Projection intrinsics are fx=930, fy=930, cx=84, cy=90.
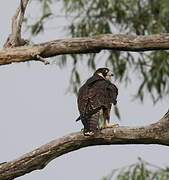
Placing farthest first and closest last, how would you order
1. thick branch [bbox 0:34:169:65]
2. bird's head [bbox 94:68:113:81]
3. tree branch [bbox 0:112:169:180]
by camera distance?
1. bird's head [bbox 94:68:113:81]
2. thick branch [bbox 0:34:169:65]
3. tree branch [bbox 0:112:169:180]

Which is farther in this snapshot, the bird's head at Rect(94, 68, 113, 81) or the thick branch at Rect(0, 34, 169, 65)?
the bird's head at Rect(94, 68, 113, 81)

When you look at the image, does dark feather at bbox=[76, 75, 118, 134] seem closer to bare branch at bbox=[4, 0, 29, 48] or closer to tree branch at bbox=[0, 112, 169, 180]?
tree branch at bbox=[0, 112, 169, 180]

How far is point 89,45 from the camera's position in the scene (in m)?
7.11

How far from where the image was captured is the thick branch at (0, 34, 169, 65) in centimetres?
711

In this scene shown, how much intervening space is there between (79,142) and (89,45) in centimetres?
86

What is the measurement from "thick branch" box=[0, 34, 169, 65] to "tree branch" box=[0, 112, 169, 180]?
653 mm

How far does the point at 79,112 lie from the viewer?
24.2 ft

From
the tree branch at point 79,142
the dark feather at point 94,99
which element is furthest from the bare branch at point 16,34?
the tree branch at point 79,142

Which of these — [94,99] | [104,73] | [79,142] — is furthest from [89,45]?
[104,73]

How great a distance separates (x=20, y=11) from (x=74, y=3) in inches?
235

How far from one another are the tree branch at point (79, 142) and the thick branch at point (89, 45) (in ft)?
2.14

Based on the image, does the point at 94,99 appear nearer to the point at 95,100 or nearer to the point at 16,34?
the point at 95,100

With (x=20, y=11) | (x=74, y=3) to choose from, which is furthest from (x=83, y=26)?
(x=20, y=11)

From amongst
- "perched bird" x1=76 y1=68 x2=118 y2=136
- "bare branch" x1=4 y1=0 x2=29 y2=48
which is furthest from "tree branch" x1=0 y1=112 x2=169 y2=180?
"bare branch" x1=4 y1=0 x2=29 y2=48
